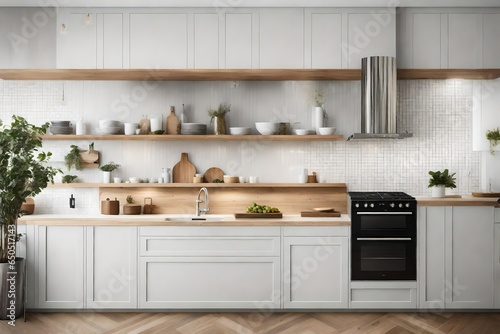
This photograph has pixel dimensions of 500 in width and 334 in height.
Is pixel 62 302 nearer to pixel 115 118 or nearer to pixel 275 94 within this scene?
pixel 115 118

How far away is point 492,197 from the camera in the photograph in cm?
484

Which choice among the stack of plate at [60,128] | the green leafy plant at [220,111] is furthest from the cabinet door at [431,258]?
the stack of plate at [60,128]

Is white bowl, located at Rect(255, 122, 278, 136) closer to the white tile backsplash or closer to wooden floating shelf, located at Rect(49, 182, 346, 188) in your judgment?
the white tile backsplash

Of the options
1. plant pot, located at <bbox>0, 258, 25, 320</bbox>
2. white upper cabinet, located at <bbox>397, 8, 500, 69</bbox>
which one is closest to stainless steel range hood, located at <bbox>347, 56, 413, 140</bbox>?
white upper cabinet, located at <bbox>397, 8, 500, 69</bbox>

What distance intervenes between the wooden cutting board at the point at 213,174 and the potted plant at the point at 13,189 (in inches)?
60.7

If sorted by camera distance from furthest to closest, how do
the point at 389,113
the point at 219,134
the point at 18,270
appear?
1. the point at 219,134
2. the point at 389,113
3. the point at 18,270

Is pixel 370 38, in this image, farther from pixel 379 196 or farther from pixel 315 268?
pixel 315 268

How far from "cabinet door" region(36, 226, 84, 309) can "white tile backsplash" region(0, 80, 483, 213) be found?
72 cm

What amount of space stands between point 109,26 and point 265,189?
7.32 feet

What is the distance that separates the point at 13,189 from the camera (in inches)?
167

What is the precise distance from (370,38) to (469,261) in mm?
2286

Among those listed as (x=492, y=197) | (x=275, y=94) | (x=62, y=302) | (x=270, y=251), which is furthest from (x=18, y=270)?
(x=492, y=197)

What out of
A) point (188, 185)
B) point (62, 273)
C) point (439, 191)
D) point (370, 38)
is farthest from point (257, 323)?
point (370, 38)

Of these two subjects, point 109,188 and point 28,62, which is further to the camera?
point 109,188
